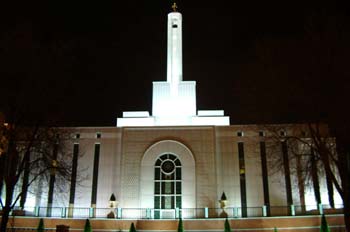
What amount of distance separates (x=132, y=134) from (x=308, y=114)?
17.2 metres

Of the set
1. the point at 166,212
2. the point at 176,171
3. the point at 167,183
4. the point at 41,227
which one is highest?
the point at 176,171

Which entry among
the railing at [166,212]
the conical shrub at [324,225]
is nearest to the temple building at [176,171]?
the railing at [166,212]

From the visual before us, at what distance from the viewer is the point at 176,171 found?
32.2 m

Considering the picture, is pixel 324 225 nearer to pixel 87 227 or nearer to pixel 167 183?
pixel 167 183

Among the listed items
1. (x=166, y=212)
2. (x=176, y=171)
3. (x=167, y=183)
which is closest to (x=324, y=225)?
(x=166, y=212)

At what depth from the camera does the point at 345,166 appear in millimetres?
18266

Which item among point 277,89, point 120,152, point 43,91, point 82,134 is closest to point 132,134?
point 120,152

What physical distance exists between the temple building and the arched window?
0.08 m

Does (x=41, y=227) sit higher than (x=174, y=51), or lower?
lower

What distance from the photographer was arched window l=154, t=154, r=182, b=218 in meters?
31.2

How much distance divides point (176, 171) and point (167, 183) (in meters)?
1.27

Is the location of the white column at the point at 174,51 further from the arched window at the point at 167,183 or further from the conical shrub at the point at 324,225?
the conical shrub at the point at 324,225

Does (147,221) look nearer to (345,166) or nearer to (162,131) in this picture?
(162,131)

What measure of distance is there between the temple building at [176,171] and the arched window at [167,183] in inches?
3.1
